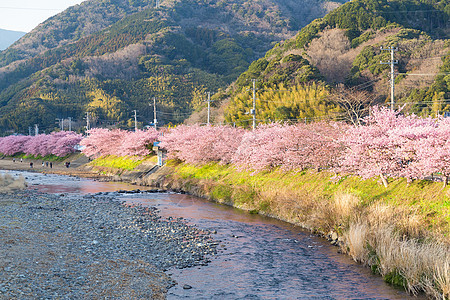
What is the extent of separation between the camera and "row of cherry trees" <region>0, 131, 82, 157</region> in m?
93.8

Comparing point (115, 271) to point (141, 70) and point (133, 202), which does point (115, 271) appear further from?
point (141, 70)

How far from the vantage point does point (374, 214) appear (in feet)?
61.2

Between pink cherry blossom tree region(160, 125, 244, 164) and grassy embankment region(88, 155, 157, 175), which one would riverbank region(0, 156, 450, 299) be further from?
grassy embankment region(88, 155, 157, 175)

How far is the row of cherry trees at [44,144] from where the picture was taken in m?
93.8

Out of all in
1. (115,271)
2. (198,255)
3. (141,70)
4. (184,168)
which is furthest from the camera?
(141,70)

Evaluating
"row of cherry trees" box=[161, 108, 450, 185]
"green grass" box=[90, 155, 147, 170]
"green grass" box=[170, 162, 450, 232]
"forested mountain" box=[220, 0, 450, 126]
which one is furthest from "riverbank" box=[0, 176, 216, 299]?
"forested mountain" box=[220, 0, 450, 126]

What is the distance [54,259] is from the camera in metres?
14.8

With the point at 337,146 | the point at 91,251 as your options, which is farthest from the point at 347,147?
the point at 91,251

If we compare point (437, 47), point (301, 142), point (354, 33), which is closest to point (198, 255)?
point (301, 142)

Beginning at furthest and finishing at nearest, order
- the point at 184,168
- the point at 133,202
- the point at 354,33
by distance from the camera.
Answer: the point at 354,33 → the point at 184,168 → the point at 133,202

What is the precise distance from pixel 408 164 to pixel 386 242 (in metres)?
6.84

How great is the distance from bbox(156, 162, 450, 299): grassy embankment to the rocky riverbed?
6272 mm

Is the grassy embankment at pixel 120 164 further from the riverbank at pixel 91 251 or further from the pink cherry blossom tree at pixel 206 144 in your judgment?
the riverbank at pixel 91 251

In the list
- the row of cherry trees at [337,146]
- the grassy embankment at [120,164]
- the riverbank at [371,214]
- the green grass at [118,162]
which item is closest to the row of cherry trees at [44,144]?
the green grass at [118,162]
